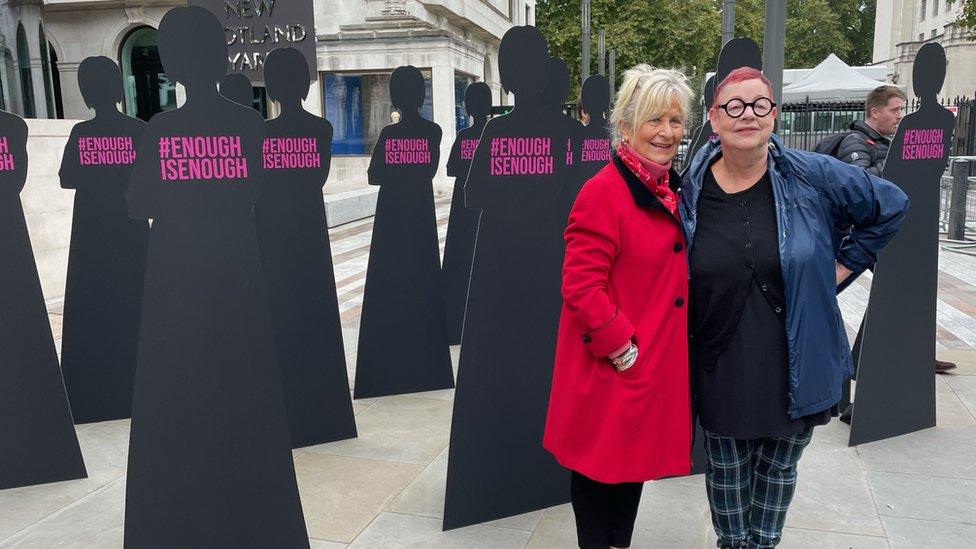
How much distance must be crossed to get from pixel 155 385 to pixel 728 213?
219 cm

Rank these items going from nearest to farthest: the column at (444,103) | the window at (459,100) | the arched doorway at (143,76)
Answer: the arched doorway at (143,76) → the column at (444,103) → the window at (459,100)

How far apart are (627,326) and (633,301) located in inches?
4.7

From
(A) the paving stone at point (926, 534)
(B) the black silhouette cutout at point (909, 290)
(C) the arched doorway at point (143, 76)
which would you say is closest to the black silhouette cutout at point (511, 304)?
(A) the paving stone at point (926, 534)

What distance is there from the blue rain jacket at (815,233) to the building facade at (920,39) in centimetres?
3560

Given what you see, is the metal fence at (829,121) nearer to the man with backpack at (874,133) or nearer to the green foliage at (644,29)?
the man with backpack at (874,133)

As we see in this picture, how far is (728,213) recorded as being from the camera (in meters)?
2.47

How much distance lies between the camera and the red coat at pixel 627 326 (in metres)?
2.43

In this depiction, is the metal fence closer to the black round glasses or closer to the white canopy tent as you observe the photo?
the white canopy tent

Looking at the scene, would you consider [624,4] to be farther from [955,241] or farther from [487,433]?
[487,433]

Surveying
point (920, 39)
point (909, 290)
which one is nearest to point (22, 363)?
point (909, 290)

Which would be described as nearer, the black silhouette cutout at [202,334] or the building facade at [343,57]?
the black silhouette cutout at [202,334]

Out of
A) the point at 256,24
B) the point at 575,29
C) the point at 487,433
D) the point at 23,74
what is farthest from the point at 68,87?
the point at 575,29

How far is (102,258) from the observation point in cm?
505

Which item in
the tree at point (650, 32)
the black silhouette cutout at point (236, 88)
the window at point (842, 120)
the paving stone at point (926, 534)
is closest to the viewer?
the paving stone at point (926, 534)
